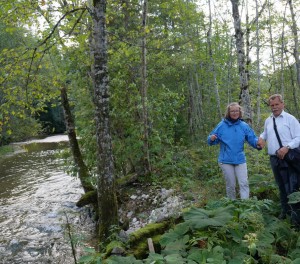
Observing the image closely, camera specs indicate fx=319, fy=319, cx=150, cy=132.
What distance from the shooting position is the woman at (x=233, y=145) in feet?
17.3

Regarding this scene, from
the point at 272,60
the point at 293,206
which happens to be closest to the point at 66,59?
the point at 293,206

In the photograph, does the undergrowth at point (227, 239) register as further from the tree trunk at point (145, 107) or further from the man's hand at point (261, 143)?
the tree trunk at point (145, 107)

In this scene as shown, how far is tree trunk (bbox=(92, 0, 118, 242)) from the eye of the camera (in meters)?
5.46

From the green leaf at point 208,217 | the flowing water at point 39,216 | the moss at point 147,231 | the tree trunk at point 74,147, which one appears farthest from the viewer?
the tree trunk at point 74,147

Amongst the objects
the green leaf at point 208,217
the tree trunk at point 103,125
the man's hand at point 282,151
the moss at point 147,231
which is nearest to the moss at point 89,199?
the tree trunk at point 103,125

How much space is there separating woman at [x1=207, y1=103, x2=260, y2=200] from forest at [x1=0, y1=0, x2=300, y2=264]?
0.60 m

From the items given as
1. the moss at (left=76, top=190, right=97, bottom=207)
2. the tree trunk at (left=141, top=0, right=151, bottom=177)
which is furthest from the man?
the moss at (left=76, top=190, right=97, bottom=207)

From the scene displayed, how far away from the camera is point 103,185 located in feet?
19.2

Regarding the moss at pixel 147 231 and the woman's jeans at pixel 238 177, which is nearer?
the moss at pixel 147 231

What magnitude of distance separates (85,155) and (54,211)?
6.49ft

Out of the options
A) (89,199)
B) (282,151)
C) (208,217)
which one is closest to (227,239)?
(208,217)

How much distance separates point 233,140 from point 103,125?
225 cm

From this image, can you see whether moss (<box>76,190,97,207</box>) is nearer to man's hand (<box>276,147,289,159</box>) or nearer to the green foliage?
the green foliage

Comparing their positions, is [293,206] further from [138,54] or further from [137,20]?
[137,20]
